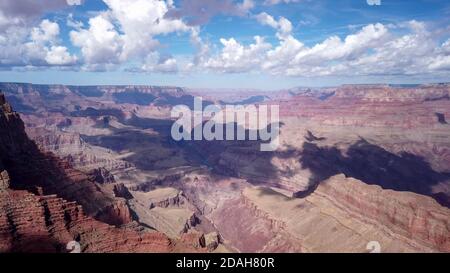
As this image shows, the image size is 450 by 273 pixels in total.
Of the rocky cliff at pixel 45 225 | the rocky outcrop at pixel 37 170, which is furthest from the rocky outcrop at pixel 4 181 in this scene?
the rocky outcrop at pixel 37 170

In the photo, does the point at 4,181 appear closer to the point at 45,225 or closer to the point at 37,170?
the point at 45,225

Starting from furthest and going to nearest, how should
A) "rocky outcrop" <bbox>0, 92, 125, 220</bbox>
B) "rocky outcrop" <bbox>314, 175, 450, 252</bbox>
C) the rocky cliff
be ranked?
"rocky outcrop" <bbox>314, 175, 450, 252</bbox>
"rocky outcrop" <bbox>0, 92, 125, 220</bbox>
the rocky cliff

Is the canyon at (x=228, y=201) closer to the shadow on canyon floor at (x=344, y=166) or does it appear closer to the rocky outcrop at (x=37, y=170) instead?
the rocky outcrop at (x=37, y=170)

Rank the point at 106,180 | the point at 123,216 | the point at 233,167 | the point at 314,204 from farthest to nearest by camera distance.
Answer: the point at 233,167
the point at 106,180
the point at 314,204
the point at 123,216

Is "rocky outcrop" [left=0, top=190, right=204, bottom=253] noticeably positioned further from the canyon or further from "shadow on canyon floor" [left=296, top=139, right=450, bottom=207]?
"shadow on canyon floor" [left=296, top=139, right=450, bottom=207]

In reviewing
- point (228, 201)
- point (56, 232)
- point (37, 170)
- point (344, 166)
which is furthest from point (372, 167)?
point (56, 232)

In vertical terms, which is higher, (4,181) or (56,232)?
(4,181)

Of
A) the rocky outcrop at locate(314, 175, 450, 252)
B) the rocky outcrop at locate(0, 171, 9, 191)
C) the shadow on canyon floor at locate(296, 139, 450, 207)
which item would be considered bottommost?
the shadow on canyon floor at locate(296, 139, 450, 207)

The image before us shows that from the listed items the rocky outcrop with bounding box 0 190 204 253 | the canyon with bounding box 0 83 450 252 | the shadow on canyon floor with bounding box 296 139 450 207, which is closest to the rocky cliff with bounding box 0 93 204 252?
the rocky outcrop with bounding box 0 190 204 253
